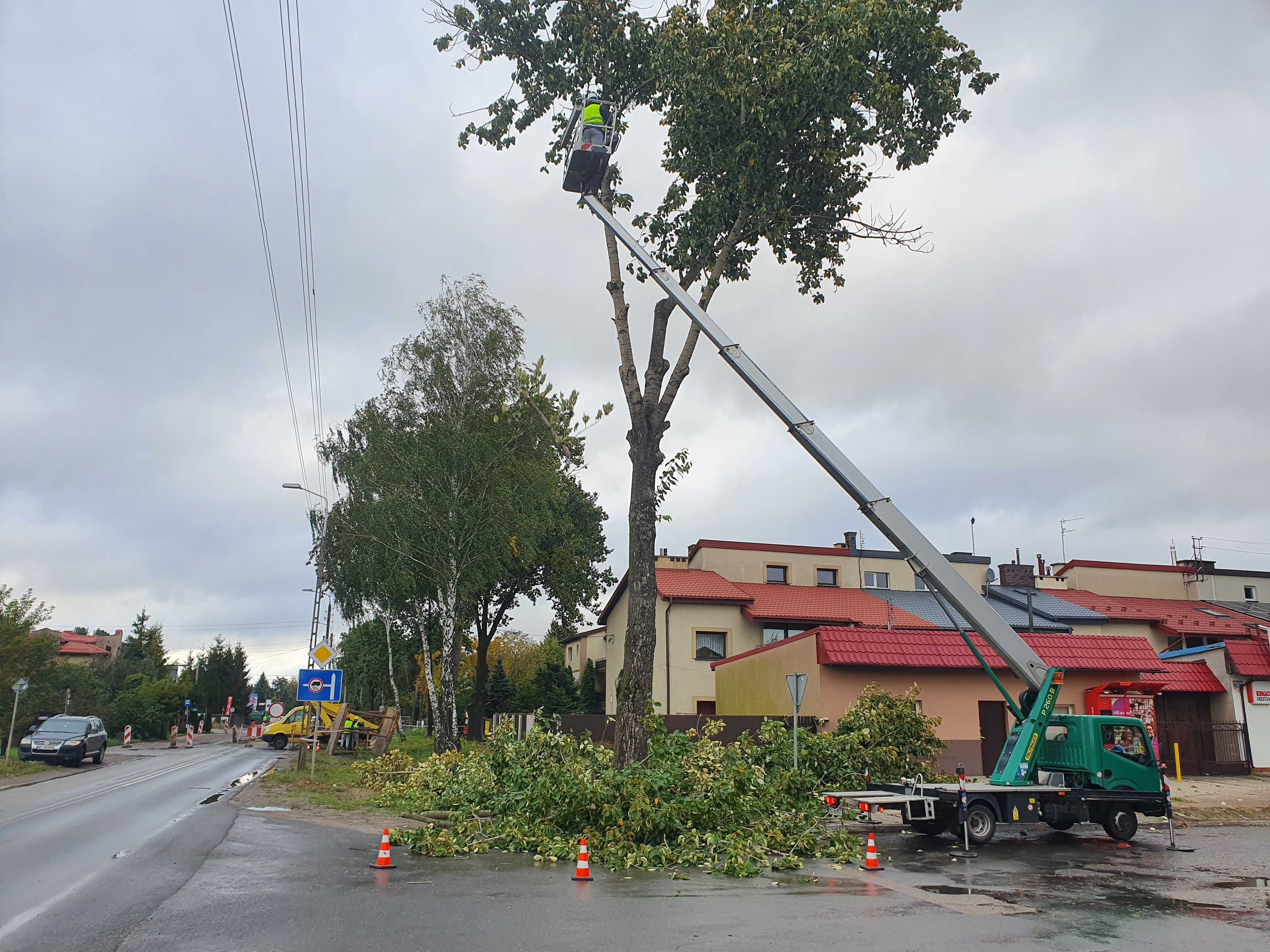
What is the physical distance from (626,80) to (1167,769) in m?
25.9

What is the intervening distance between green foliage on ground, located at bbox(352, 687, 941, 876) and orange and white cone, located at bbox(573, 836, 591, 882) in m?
0.89

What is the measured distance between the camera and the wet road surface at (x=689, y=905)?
7.22 meters

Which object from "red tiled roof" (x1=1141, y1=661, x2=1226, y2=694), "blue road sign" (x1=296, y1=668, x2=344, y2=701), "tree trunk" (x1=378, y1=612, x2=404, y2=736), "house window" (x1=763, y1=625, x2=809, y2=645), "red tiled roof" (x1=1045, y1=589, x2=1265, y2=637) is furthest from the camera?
"tree trunk" (x1=378, y1=612, x2=404, y2=736)

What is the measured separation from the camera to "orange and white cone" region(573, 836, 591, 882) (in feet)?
32.4

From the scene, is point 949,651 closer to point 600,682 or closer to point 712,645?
point 712,645

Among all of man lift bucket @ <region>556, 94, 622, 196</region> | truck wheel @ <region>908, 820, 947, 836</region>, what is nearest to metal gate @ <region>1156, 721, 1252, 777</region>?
truck wheel @ <region>908, 820, 947, 836</region>

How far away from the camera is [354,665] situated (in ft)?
214

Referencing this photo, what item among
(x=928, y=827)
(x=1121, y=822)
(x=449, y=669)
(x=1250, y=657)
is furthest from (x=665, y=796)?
(x=1250, y=657)

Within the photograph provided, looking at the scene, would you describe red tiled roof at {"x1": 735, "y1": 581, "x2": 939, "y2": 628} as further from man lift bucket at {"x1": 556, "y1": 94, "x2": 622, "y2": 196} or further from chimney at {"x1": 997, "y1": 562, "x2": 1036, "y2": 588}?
man lift bucket at {"x1": 556, "y1": 94, "x2": 622, "y2": 196}

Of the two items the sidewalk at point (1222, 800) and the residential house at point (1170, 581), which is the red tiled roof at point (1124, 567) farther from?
the sidewalk at point (1222, 800)

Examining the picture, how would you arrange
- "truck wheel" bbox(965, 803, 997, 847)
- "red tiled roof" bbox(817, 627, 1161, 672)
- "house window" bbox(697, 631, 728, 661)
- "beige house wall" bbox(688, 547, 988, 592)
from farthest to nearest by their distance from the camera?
"beige house wall" bbox(688, 547, 988, 592) → "house window" bbox(697, 631, 728, 661) → "red tiled roof" bbox(817, 627, 1161, 672) → "truck wheel" bbox(965, 803, 997, 847)

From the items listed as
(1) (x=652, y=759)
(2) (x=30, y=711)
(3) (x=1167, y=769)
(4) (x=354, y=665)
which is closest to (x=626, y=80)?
(1) (x=652, y=759)

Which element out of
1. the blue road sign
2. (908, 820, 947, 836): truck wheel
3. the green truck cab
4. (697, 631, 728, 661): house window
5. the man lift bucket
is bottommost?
(908, 820, 947, 836): truck wheel

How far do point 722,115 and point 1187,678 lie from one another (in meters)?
24.7
